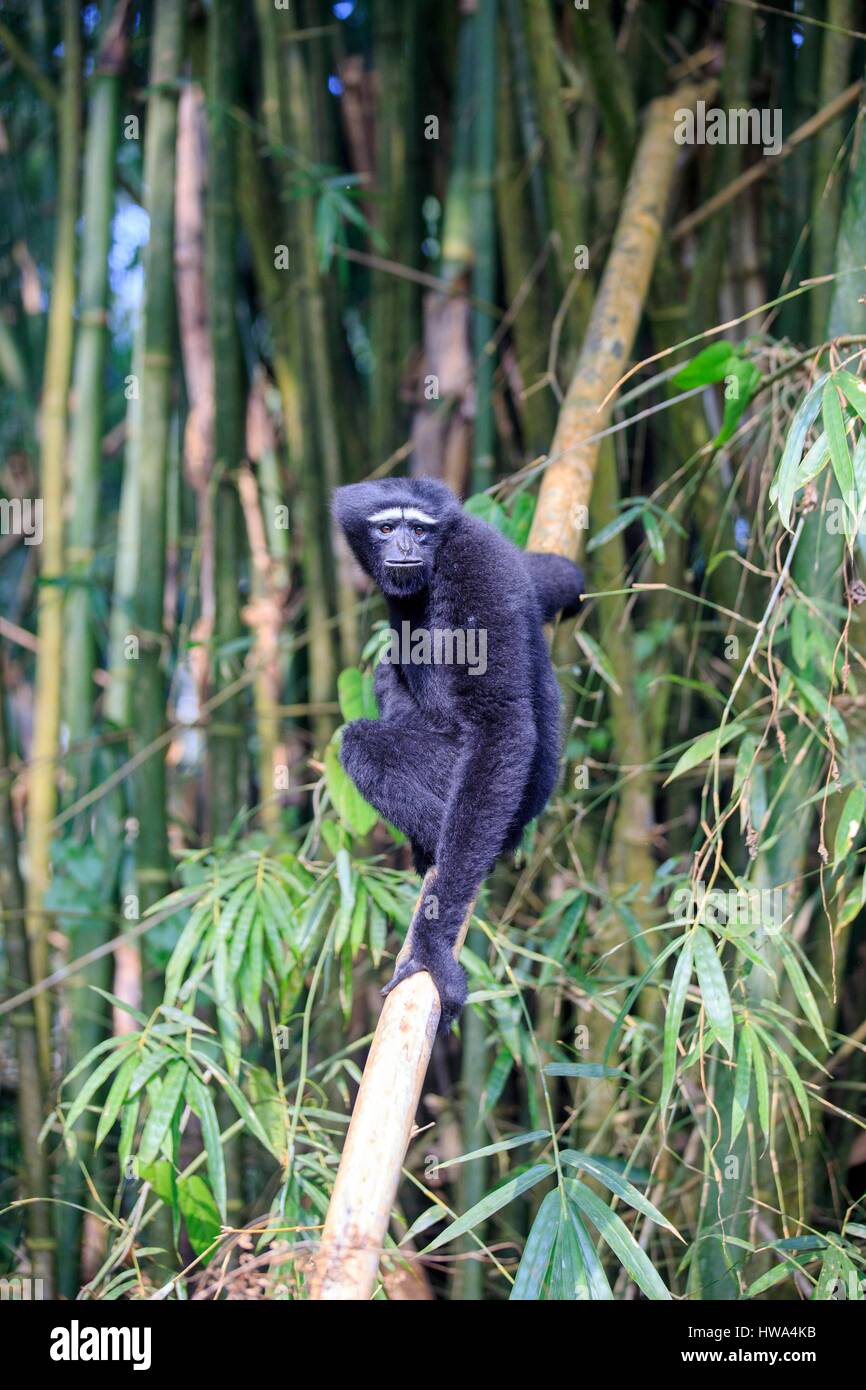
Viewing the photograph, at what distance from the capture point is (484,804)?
2559mm

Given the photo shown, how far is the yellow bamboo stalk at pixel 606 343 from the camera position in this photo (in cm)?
282

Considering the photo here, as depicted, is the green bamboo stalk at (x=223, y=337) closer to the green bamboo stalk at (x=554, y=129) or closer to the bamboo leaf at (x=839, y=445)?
the green bamboo stalk at (x=554, y=129)

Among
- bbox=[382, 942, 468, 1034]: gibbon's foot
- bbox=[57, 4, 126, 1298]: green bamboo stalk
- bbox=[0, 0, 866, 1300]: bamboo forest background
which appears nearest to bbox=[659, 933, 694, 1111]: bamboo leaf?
bbox=[0, 0, 866, 1300]: bamboo forest background

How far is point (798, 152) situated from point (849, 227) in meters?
1.17

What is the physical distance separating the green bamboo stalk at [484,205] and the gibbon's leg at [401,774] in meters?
1.13

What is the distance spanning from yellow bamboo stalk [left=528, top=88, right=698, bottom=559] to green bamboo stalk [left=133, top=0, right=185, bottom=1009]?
1.42 m

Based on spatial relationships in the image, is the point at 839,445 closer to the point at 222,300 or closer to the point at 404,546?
the point at 404,546

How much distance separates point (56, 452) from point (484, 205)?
172 cm

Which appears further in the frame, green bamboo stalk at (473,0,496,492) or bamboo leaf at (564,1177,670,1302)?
green bamboo stalk at (473,0,496,492)

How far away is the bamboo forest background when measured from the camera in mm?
2756

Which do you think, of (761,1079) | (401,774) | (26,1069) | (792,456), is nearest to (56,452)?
(26,1069)

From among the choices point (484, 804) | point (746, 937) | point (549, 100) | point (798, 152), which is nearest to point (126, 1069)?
point (484, 804)

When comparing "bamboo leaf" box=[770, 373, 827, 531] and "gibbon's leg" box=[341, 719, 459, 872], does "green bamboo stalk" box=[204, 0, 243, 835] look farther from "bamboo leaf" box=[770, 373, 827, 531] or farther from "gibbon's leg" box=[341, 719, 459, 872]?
"bamboo leaf" box=[770, 373, 827, 531]

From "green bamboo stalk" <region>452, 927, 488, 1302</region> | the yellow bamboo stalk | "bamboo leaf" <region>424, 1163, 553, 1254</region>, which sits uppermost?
the yellow bamboo stalk
